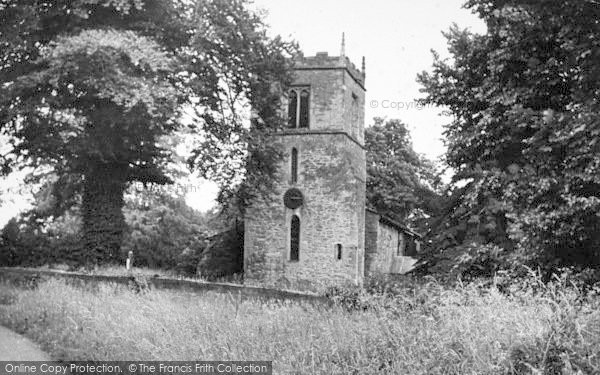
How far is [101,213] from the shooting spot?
25031 millimetres

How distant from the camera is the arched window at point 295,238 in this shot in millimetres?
34625

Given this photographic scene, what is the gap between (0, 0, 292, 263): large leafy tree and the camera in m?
20.9

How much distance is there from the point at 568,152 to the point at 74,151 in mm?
15455

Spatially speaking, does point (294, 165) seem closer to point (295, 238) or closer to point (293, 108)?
point (293, 108)

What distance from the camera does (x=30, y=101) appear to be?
839 inches

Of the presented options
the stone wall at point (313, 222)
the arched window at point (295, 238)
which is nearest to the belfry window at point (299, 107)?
the stone wall at point (313, 222)

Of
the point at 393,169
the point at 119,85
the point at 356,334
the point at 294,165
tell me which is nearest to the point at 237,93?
the point at 119,85

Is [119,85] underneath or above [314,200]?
above

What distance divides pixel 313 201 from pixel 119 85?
15703mm

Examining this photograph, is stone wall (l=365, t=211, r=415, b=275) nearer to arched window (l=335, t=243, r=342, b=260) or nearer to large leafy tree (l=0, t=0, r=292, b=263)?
arched window (l=335, t=243, r=342, b=260)

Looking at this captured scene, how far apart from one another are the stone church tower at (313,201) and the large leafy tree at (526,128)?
1679 cm

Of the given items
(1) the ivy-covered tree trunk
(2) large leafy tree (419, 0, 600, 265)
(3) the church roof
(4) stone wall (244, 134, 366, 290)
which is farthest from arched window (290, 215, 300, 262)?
(2) large leafy tree (419, 0, 600, 265)

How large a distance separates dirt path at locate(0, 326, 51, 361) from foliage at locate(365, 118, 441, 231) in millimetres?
35029

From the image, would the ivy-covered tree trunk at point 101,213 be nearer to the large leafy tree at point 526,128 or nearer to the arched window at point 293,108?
the arched window at point 293,108
